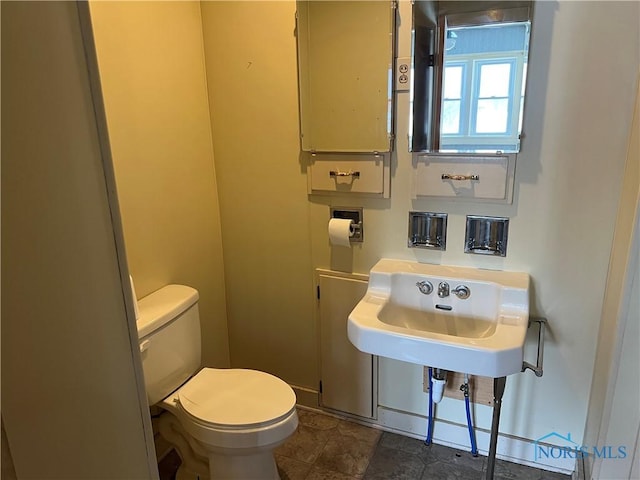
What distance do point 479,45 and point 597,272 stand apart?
90cm

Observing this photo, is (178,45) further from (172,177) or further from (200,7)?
(172,177)

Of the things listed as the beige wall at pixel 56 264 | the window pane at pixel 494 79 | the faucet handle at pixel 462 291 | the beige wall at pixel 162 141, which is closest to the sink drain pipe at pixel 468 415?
the faucet handle at pixel 462 291

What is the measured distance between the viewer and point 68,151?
72cm

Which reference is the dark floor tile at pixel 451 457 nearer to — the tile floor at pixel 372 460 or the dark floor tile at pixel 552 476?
the tile floor at pixel 372 460

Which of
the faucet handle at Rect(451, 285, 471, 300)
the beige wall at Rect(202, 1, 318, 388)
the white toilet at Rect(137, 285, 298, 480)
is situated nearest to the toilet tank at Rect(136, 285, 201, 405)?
the white toilet at Rect(137, 285, 298, 480)

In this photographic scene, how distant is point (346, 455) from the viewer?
1.97m

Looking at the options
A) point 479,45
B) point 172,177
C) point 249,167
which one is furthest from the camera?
point 249,167

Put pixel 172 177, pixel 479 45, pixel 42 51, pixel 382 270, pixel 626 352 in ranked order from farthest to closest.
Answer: pixel 172 177 < pixel 382 270 < pixel 479 45 < pixel 626 352 < pixel 42 51

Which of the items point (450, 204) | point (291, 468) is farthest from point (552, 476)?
point (450, 204)

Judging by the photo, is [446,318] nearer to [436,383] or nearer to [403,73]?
[436,383]

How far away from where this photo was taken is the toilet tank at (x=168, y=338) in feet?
5.24

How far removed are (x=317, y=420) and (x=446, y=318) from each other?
91 cm

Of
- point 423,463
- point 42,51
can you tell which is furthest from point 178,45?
point 423,463

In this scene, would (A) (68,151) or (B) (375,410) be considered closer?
(A) (68,151)
